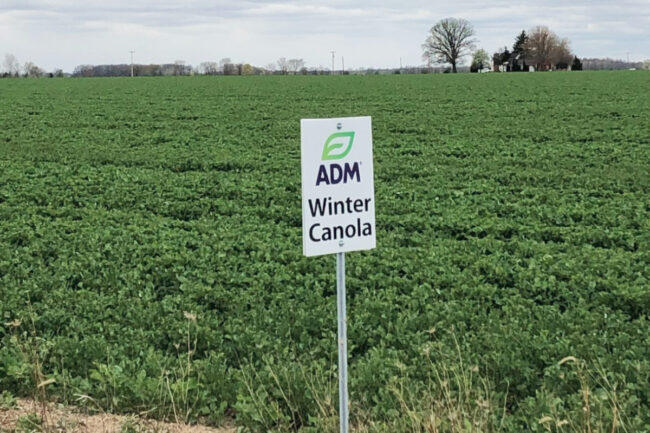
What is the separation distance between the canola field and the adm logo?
134cm

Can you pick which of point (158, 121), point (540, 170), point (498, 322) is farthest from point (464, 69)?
point (498, 322)

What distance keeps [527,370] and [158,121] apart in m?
21.0

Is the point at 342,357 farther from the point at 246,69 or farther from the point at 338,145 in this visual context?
the point at 246,69

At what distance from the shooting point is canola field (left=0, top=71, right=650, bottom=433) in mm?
4793

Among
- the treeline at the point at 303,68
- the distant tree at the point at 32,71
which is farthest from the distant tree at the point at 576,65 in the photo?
the distant tree at the point at 32,71

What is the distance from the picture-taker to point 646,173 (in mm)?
12609

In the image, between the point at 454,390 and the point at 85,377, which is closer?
the point at 454,390

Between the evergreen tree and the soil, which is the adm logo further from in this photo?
the evergreen tree

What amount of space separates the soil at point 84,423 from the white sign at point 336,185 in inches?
60.0

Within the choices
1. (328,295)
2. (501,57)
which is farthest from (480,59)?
(328,295)

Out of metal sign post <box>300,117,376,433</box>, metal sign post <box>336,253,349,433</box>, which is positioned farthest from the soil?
metal sign post <box>300,117,376,433</box>

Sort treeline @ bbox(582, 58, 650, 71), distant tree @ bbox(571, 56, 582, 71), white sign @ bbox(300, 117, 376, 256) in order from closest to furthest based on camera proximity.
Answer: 1. white sign @ bbox(300, 117, 376, 256)
2. distant tree @ bbox(571, 56, 582, 71)
3. treeline @ bbox(582, 58, 650, 71)

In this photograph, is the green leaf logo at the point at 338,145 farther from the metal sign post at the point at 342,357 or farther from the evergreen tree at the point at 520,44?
the evergreen tree at the point at 520,44

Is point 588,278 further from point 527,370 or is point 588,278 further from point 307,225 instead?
point 307,225
